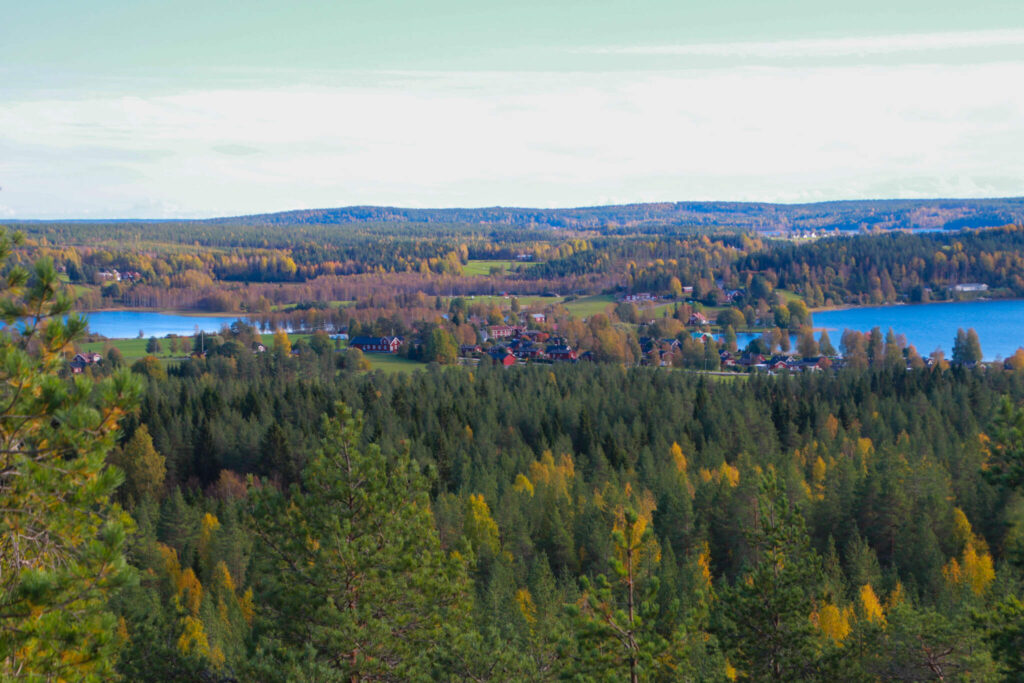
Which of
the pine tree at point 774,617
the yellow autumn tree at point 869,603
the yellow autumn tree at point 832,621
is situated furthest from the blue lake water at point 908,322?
the pine tree at point 774,617

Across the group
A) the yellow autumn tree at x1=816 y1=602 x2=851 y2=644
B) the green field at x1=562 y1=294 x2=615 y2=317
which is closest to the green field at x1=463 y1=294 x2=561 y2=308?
the green field at x1=562 y1=294 x2=615 y2=317

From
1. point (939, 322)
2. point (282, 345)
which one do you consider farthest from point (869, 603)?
point (939, 322)

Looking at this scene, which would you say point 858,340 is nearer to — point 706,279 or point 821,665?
point 706,279

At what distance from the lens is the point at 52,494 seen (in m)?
7.23

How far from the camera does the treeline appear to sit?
14597 millimetres

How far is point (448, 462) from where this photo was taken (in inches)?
1962

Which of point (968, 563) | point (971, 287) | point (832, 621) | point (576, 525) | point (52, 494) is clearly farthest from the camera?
point (971, 287)

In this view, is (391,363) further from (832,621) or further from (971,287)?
(971,287)

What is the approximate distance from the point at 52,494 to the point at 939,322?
150360 mm

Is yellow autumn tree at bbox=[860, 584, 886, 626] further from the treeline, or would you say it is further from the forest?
the treeline

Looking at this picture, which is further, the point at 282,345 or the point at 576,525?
the point at 282,345

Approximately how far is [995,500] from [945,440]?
54.8 ft

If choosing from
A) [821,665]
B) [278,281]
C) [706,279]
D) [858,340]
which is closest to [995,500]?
[821,665]

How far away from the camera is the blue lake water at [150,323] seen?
124750 millimetres
